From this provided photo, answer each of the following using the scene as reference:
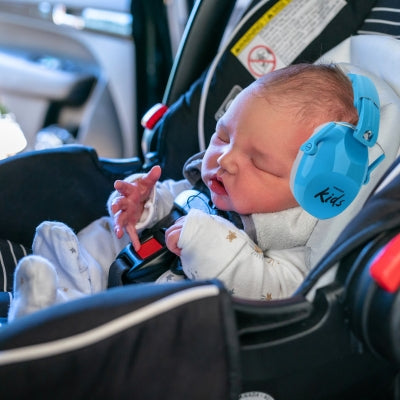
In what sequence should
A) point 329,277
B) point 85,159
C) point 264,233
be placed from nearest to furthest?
point 329,277 < point 264,233 < point 85,159

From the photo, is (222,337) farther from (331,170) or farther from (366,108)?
(366,108)

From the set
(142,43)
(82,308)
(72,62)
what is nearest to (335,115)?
(82,308)

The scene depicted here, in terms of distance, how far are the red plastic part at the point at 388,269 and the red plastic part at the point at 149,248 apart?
0.49 meters

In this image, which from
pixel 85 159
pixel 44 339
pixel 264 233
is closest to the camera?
pixel 44 339

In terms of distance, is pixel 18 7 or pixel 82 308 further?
pixel 18 7

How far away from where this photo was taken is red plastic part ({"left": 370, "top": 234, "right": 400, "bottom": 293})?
2.27 ft

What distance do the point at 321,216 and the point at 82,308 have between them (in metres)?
0.43

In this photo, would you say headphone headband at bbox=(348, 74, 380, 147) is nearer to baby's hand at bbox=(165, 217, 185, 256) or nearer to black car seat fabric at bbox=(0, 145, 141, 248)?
baby's hand at bbox=(165, 217, 185, 256)

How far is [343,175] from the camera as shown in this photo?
3.03ft

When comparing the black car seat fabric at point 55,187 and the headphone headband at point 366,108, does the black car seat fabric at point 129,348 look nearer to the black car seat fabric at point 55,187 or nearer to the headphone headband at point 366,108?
the headphone headband at point 366,108

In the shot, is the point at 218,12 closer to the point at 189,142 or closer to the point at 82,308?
the point at 189,142

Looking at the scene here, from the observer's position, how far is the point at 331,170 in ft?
3.02

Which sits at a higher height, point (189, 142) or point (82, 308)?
point (82, 308)

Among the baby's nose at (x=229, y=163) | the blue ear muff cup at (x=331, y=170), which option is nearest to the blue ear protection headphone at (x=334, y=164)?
the blue ear muff cup at (x=331, y=170)
